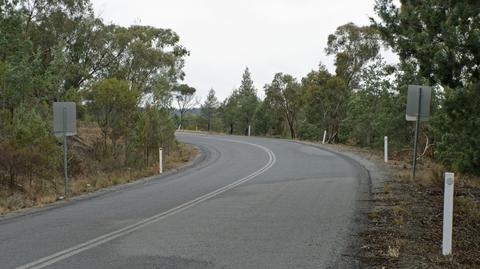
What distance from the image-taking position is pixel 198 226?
950 cm

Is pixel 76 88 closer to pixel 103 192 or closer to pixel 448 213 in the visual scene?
pixel 103 192

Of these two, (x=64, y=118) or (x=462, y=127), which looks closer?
(x=462, y=127)

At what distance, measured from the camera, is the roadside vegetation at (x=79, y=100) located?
16344mm

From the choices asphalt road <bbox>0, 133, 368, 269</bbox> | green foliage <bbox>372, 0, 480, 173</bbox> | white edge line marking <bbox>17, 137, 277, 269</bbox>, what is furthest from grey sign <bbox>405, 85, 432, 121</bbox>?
white edge line marking <bbox>17, 137, 277, 269</bbox>

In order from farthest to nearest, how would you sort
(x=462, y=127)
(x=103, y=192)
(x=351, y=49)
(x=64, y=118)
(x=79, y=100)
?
1. (x=351, y=49)
2. (x=79, y=100)
3. (x=103, y=192)
4. (x=64, y=118)
5. (x=462, y=127)

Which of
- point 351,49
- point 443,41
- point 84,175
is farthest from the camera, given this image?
point 351,49

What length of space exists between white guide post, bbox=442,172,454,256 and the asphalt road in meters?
1.40

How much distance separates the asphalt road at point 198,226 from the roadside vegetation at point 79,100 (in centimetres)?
269

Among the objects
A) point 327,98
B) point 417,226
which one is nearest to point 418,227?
point 417,226

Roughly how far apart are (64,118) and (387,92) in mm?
22153

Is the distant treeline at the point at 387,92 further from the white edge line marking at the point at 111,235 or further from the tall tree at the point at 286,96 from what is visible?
the white edge line marking at the point at 111,235

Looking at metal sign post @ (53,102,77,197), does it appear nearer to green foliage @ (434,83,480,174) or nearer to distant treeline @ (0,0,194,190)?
distant treeline @ (0,0,194,190)

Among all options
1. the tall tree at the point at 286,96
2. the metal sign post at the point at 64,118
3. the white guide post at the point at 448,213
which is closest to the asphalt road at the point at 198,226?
the white guide post at the point at 448,213

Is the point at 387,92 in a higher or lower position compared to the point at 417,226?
higher
